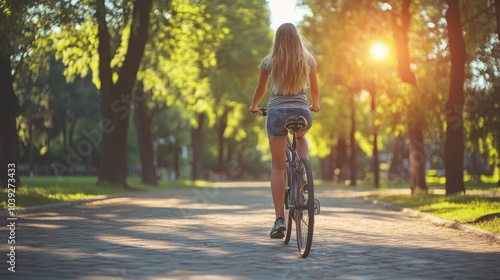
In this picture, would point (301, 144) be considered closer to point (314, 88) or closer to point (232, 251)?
point (314, 88)

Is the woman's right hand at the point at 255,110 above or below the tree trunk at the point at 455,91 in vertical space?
below

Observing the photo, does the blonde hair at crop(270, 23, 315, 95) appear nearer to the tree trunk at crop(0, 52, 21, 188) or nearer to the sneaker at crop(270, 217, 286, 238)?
the sneaker at crop(270, 217, 286, 238)

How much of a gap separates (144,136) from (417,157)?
54.4ft

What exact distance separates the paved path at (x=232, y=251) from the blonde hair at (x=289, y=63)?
1.74 meters

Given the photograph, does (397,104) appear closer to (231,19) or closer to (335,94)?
(231,19)

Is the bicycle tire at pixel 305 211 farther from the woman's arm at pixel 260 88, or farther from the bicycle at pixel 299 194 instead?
the woman's arm at pixel 260 88

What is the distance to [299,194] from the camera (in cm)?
884

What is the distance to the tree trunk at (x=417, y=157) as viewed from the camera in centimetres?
2796

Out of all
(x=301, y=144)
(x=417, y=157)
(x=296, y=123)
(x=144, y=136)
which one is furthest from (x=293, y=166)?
(x=144, y=136)

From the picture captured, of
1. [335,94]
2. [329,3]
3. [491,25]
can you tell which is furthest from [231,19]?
[491,25]

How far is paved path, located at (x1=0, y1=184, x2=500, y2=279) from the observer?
24.8ft

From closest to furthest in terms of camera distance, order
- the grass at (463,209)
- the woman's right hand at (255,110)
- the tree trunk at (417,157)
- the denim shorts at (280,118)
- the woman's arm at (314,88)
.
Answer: the denim shorts at (280,118)
the woman's arm at (314,88)
the woman's right hand at (255,110)
the grass at (463,209)
the tree trunk at (417,157)

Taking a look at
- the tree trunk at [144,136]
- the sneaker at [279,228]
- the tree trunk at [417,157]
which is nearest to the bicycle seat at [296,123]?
the sneaker at [279,228]

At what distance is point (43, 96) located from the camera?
4600 cm
